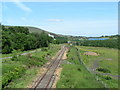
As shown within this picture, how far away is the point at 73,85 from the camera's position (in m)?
14.5

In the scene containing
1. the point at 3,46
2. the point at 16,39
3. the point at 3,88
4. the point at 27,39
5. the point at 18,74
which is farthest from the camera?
the point at 27,39

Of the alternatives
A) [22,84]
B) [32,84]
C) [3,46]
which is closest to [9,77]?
[22,84]

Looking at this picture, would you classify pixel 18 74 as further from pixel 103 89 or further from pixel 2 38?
pixel 2 38

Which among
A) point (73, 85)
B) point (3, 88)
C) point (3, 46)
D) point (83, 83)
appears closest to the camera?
point (3, 88)

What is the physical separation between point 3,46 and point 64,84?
106ft

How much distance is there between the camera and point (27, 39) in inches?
2148

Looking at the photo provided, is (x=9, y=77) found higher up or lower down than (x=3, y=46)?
lower down

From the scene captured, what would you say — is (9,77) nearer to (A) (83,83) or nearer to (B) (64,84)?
(B) (64,84)

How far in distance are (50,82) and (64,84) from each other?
187cm

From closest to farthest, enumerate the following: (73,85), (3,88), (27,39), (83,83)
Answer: (3,88)
(73,85)
(83,83)
(27,39)

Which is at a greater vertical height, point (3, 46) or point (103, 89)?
point (3, 46)

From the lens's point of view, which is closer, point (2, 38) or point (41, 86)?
point (41, 86)

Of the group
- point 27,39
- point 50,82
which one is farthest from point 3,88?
point 27,39

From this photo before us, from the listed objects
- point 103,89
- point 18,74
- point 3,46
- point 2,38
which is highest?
point 2,38
